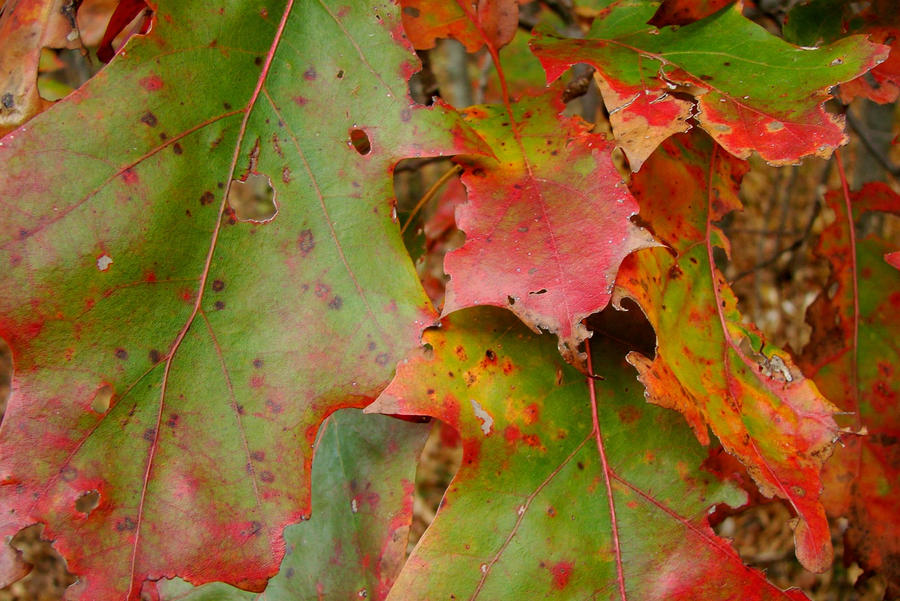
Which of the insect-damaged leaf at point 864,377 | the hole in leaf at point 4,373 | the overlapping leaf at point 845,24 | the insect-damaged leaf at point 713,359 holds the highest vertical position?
the overlapping leaf at point 845,24

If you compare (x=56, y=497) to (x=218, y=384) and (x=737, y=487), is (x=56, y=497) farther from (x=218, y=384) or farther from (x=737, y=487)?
(x=737, y=487)

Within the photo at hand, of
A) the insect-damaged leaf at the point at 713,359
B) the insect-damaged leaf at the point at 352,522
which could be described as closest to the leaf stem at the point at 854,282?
the insect-damaged leaf at the point at 713,359

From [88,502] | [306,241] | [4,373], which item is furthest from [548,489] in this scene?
[4,373]

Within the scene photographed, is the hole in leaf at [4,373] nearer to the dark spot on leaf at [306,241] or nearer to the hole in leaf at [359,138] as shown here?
the hole in leaf at [359,138]

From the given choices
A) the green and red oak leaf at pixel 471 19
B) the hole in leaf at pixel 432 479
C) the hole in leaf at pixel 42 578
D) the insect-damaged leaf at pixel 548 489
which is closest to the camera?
the insect-damaged leaf at pixel 548 489

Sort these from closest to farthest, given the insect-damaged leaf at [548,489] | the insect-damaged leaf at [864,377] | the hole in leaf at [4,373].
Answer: the insect-damaged leaf at [548,489] < the insect-damaged leaf at [864,377] < the hole in leaf at [4,373]

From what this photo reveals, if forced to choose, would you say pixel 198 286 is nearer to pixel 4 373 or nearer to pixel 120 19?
pixel 120 19

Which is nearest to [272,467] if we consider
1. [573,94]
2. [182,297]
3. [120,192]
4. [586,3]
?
[182,297]
